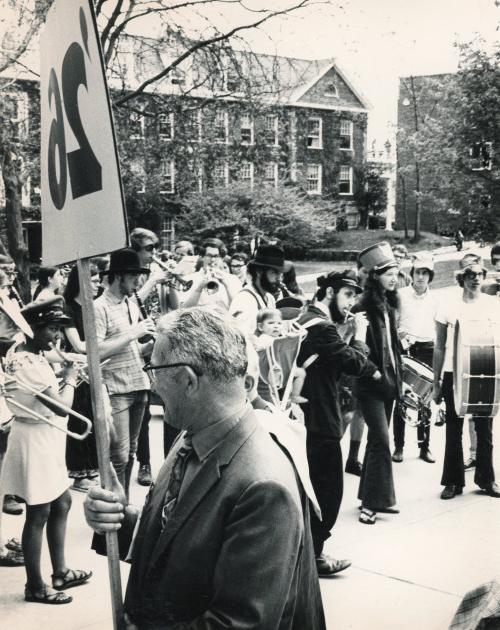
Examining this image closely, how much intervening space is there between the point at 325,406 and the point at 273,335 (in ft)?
1.71

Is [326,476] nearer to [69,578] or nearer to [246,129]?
[69,578]

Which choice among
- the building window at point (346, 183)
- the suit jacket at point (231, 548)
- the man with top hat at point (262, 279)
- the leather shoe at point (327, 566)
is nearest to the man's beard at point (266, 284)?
the man with top hat at point (262, 279)

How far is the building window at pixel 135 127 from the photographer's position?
11.7 m

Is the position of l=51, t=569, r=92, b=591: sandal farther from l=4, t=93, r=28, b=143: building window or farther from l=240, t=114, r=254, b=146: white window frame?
l=240, t=114, r=254, b=146: white window frame

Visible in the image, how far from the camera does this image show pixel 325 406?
5109 mm

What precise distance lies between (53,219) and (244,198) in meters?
33.8

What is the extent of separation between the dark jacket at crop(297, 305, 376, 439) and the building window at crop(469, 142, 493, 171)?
1061 centimetres

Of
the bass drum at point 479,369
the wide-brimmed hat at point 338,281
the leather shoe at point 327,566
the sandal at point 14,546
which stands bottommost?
the leather shoe at point 327,566

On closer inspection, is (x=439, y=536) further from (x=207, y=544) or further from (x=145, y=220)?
(x=145, y=220)

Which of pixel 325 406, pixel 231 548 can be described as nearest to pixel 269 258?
pixel 325 406

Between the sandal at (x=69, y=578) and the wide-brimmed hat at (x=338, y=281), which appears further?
the wide-brimmed hat at (x=338, y=281)

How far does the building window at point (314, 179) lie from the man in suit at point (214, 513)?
40.0 meters

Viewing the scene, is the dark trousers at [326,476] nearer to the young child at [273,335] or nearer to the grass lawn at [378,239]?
the young child at [273,335]

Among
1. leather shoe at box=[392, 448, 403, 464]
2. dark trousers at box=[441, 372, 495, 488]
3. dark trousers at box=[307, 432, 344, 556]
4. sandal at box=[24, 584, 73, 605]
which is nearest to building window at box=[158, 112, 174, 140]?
leather shoe at box=[392, 448, 403, 464]
